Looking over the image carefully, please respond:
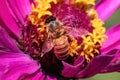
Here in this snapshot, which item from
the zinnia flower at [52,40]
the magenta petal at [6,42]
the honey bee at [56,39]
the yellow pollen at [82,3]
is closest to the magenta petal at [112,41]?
the zinnia flower at [52,40]

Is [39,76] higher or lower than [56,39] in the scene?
lower

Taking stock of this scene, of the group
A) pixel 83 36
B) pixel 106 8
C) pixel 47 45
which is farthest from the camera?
pixel 106 8

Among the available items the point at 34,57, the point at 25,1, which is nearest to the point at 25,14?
the point at 25,1

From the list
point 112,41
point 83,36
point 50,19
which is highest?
point 50,19

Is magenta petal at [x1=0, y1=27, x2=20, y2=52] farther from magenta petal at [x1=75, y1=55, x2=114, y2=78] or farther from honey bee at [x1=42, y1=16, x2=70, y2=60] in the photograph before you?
magenta petal at [x1=75, y1=55, x2=114, y2=78]

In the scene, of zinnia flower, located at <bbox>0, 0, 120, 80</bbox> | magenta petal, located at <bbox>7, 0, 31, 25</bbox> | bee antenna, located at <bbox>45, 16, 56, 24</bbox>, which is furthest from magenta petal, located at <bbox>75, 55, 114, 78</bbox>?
magenta petal, located at <bbox>7, 0, 31, 25</bbox>

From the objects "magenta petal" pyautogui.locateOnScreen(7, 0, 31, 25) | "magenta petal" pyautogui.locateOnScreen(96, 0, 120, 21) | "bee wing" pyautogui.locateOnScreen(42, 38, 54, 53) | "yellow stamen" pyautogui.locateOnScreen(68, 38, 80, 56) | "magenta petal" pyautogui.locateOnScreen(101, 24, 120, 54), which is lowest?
"magenta petal" pyautogui.locateOnScreen(101, 24, 120, 54)

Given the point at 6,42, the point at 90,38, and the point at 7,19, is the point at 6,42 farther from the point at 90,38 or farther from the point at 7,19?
the point at 90,38

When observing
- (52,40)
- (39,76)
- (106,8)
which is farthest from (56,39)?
(106,8)
